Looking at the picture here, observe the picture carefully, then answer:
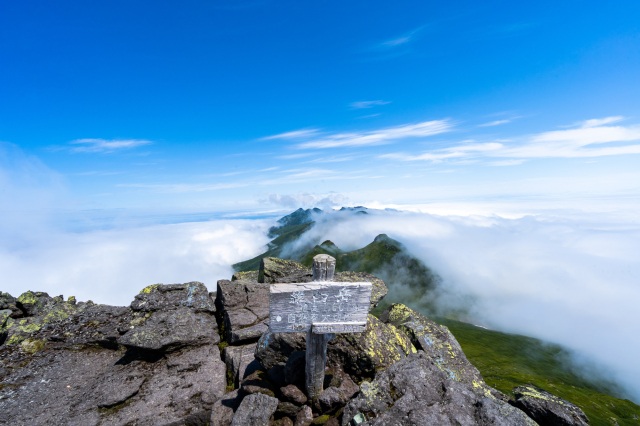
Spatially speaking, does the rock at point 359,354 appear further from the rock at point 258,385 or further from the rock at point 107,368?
the rock at point 107,368

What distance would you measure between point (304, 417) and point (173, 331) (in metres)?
10.8

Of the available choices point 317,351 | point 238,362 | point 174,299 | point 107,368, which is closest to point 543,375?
point 238,362

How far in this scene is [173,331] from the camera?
61.8 feet

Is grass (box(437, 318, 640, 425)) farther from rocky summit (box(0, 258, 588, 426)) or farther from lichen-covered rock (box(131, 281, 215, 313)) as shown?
lichen-covered rock (box(131, 281, 215, 313))

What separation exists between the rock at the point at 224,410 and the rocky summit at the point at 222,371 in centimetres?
5

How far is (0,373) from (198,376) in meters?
10.9

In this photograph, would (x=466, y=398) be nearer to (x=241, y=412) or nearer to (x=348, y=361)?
(x=348, y=361)

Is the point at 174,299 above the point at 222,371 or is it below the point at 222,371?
above

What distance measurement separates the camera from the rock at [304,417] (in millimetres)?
11652

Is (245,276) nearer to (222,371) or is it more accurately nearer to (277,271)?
(277,271)

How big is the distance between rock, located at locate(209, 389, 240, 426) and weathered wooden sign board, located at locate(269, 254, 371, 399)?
11.0ft

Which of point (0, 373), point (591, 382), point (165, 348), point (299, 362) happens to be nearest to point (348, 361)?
point (299, 362)

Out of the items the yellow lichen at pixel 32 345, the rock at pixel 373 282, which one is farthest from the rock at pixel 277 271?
the yellow lichen at pixel 32 345

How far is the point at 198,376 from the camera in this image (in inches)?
656
